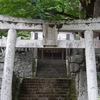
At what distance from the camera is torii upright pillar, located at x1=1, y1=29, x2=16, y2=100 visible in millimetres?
6199

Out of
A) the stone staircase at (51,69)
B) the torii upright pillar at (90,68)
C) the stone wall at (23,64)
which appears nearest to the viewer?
the torii upright pillar at (90,68)

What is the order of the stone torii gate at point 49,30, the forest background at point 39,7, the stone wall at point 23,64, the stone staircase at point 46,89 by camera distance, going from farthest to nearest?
the stone wall at point 23,64, the stone staircase at point 46,89, the forest background at point 39,7, the stone torii gate at point 49,30

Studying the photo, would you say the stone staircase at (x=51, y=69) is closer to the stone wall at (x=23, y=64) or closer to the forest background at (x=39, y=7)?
the stone wall at (x=23, y=64)

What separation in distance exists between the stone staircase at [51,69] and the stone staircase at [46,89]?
2821 millimetres

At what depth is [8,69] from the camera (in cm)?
630


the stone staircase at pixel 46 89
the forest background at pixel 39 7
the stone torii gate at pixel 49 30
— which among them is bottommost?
the stone staircase at pixel 46 89

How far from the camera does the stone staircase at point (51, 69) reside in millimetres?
13477

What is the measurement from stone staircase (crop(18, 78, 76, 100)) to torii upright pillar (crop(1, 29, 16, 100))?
9.13 feet

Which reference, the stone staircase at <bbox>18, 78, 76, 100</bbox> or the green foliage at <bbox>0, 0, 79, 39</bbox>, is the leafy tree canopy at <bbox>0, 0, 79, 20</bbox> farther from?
the stone staircase at <bbox>18, 78, 76, 100</bbox>

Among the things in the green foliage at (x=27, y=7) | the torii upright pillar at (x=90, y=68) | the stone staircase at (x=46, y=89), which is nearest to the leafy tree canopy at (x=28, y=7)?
the green foliage at (x=27, y=7)

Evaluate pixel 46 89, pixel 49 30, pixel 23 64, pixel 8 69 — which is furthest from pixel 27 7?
pixel 23 64

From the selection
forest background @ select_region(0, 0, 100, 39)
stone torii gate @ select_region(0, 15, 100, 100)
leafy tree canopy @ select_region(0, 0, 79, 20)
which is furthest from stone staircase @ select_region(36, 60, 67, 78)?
stone torii gate @ select_region(0, 15, 100, 100)

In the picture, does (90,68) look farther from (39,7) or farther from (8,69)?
(39,7)

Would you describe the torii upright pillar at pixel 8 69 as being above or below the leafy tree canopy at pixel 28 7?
below
